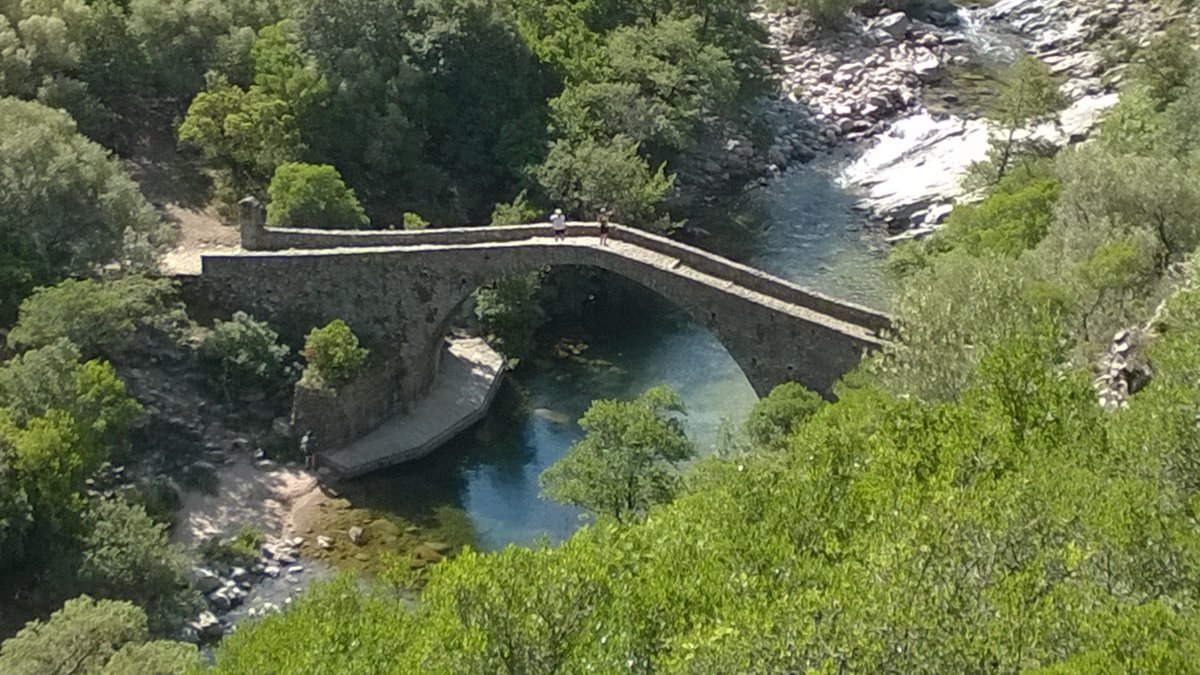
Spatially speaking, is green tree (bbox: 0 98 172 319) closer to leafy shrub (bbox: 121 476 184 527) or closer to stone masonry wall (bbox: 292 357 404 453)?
leafy shrub (bbox: 121 476 184 527)

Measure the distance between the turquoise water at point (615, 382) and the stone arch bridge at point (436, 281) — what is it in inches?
129

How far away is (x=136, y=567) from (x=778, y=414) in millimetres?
15443

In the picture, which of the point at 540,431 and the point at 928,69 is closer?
the point at 540,431

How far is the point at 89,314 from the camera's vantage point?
35.5 meters

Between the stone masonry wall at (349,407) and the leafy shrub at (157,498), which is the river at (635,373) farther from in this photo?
the leafy shrub at (157,498)

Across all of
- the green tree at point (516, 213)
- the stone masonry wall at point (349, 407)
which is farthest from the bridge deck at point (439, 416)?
the green tree at point (516, 213)

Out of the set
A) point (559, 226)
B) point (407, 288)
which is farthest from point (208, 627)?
point (559, 226)

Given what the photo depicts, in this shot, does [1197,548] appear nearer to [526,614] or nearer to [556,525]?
[526,614]

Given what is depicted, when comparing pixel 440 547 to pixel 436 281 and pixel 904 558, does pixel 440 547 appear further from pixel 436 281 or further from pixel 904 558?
pixel 904 558

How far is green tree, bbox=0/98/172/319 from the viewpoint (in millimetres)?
37406

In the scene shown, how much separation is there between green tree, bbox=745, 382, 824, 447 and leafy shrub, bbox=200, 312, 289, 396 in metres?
15.2

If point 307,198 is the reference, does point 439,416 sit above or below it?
below

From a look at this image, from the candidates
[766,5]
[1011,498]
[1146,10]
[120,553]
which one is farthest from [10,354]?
[1146,10]

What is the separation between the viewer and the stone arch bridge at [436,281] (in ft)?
118
